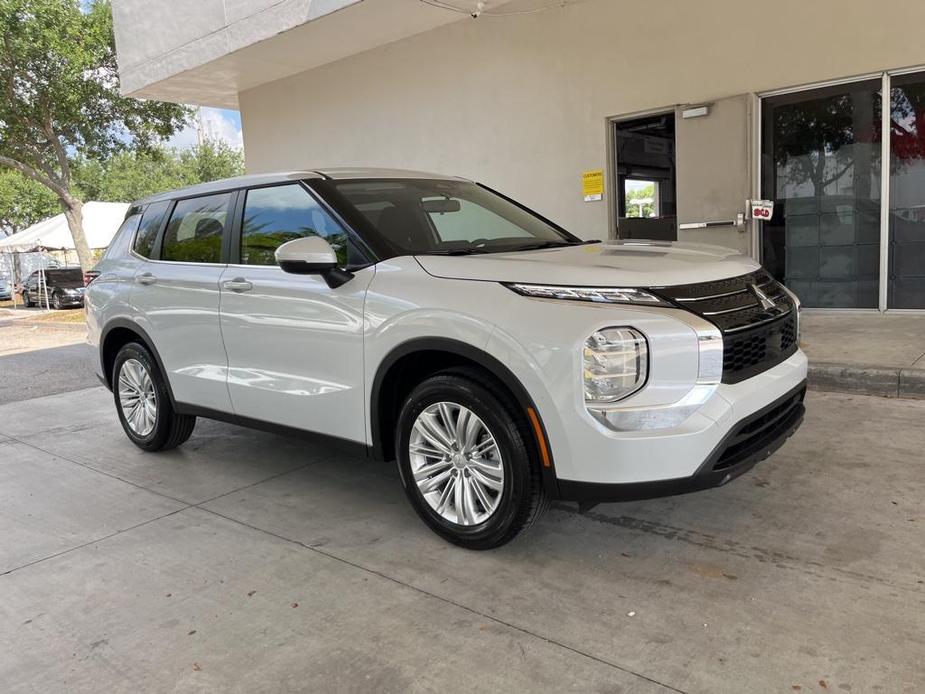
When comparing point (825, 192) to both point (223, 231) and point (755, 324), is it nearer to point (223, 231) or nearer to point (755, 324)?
point (755, 324)

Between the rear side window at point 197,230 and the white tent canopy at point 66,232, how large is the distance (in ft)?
85.1

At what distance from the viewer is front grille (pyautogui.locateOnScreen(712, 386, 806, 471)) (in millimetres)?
2949

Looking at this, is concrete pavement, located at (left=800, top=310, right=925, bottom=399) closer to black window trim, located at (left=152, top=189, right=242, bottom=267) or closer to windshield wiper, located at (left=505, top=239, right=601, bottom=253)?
windshield wiper, located at (left=505, top=239, right=601, bottom=253)

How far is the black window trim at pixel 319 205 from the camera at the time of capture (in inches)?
144

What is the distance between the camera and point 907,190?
7828mm

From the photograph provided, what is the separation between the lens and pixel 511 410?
3.11 meters

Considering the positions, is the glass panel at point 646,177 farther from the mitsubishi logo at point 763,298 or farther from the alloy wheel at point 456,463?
the alloy wheel at point 456,463

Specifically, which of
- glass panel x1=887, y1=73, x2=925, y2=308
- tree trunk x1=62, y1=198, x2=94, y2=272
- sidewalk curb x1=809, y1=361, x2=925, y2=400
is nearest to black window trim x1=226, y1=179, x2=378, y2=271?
sidewalk curb x1=809, y1=361, x2=925, y2=400

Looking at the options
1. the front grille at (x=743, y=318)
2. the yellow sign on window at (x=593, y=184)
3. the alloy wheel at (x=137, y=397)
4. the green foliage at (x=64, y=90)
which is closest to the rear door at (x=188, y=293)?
the alloy wheel at (x=137, y=397)

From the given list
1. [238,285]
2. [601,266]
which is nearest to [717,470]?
[601,266]

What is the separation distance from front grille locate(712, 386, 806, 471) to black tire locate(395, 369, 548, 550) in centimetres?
76

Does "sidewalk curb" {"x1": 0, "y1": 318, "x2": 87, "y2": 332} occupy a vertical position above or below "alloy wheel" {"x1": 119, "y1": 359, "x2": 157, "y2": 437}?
below

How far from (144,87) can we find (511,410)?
40.1 ft

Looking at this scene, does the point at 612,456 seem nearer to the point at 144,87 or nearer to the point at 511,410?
the point at 511,410
